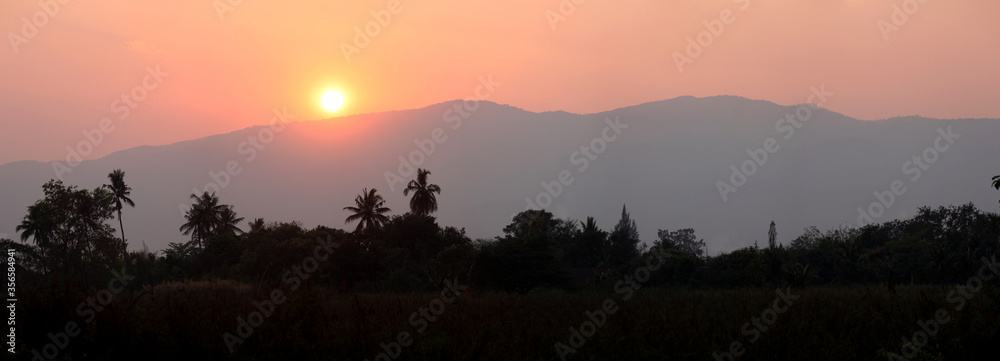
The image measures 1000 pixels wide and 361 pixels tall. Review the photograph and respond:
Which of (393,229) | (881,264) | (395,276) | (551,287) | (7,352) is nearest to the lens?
(7,352)

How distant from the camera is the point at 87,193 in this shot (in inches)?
2510

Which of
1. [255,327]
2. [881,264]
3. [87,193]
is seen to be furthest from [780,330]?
[87,193]

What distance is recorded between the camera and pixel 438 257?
176ft

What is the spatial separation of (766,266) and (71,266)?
5853 centimetres

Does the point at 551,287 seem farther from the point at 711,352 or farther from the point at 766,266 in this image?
the point at 711,352

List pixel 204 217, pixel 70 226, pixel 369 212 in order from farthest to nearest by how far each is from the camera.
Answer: pixel 204 217 < pixel 369 212 < pixel 70 226

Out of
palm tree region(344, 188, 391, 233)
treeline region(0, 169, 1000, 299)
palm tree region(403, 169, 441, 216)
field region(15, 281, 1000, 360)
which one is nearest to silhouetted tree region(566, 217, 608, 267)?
treeline region(0, 169, 1000, 299)

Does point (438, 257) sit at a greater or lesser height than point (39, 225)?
lesser
